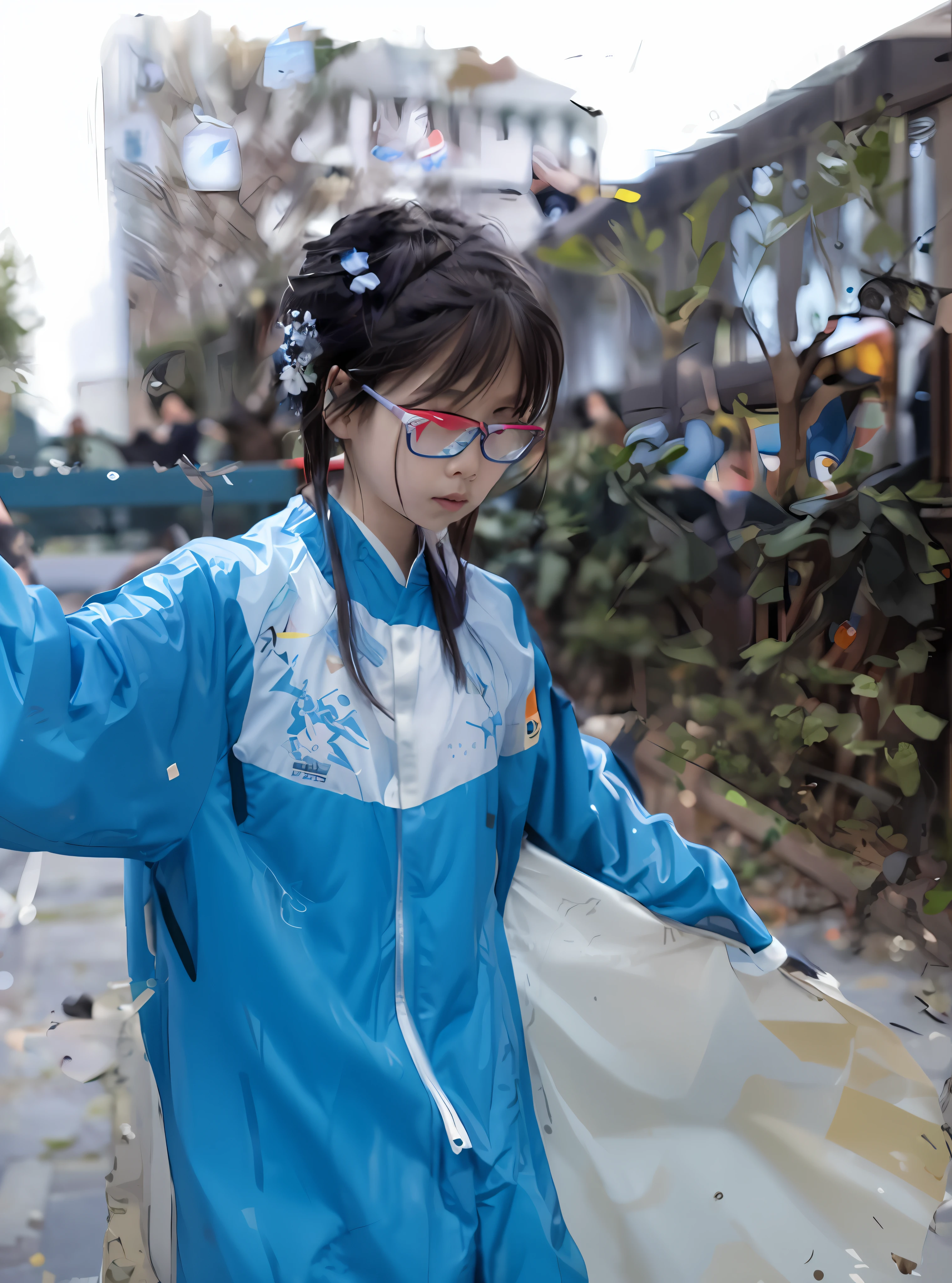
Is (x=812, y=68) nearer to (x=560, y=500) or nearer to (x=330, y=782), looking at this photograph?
(x=560, y=500)

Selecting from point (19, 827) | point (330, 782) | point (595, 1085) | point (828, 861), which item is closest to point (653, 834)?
→ point (595, 1085)

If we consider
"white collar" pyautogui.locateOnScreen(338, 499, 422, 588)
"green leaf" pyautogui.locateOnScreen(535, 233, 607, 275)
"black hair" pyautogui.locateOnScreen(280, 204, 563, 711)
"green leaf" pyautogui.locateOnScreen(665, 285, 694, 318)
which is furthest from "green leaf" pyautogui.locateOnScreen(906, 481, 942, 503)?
"white collar" pyautogui.locateOnScreen(338, 499, 422, 588)

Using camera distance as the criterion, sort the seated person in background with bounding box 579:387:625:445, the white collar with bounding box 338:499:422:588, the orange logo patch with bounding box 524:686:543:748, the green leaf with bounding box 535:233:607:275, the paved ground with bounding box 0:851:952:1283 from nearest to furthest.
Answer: the white collar with bounding box 338:499:422:588 < the orange logo patch with bounding box 524:686:543:748 < the paved ground with bounding box 0:851:952:1283 < the green leaf with bounding box 535:233:607:275 < the seated person in background with bounding box 579:387:625:445

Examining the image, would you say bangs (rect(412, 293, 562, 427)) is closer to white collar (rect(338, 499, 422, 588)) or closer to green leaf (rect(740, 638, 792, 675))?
white collar (rect(338, 499, 422, 588))

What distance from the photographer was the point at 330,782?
32.6 inches

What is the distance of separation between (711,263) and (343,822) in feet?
3.53

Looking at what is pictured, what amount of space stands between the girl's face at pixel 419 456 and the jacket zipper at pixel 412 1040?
0.90 ft

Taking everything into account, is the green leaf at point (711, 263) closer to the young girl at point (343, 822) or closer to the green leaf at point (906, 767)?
the young girl at point (343, 822)

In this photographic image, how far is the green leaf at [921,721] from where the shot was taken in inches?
64.4

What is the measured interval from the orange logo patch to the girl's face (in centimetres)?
23

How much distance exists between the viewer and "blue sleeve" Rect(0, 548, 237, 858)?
0.66 meters

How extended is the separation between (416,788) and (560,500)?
85 cm

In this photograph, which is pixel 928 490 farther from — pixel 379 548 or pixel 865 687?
pixel 379 548

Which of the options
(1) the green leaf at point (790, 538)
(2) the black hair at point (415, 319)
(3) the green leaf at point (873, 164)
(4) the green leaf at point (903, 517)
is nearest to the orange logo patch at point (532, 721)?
(2) the black hair at point (415, 319)
